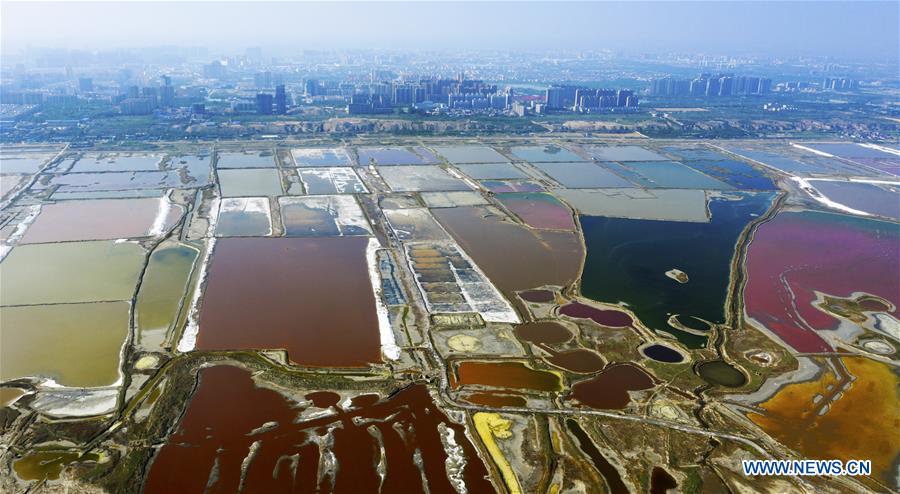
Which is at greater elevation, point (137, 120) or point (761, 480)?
point (137, 120)

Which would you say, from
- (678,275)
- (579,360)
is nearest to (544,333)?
(579,360)

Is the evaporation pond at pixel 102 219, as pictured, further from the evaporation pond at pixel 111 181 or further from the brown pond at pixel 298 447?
the brown pond at pixel 298 447

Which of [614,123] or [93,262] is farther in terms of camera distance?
[614,123]

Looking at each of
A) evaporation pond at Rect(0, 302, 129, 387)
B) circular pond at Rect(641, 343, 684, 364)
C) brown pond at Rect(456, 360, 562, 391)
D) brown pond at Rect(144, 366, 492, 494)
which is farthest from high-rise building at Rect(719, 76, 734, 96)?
evaporation pond at Rect(0, 302, 129, 387)

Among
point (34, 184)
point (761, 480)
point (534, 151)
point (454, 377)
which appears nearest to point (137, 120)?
point (34, 184)

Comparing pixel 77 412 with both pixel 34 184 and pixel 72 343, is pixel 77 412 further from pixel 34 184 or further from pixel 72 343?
pixel 34 184

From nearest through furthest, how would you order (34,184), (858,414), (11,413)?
(11,413) → (858,414) → (34,184)
